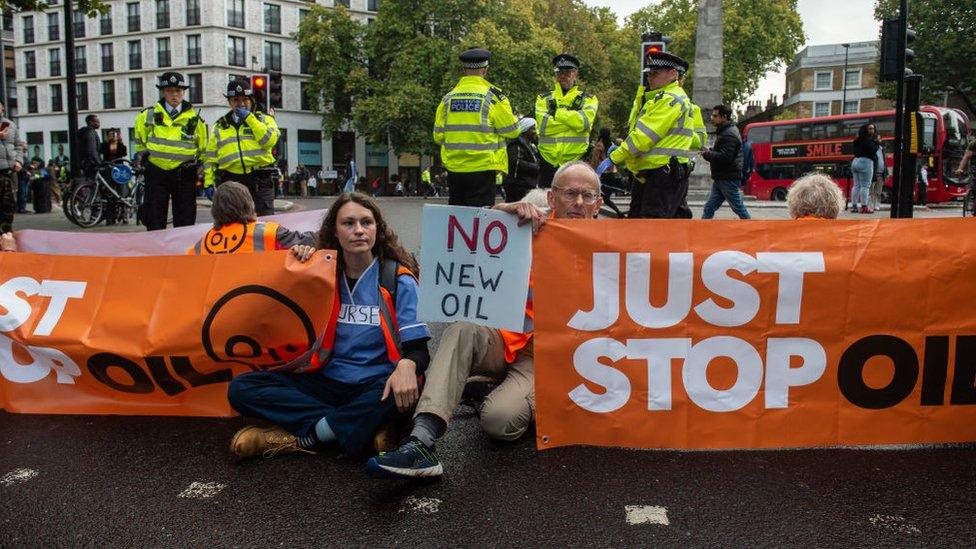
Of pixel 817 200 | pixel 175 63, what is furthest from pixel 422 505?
pixel 175 63

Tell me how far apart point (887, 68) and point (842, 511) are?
920cm

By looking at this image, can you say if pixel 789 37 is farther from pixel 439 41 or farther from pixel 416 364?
pixel 416 364

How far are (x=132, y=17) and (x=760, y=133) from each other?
1780 inches

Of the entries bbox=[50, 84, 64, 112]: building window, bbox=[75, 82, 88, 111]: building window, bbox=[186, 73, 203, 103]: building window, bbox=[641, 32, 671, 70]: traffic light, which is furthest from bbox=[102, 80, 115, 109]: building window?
bbox=[641, 32, 671, 70]: traffic light

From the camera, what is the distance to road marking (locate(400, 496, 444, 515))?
3.18m

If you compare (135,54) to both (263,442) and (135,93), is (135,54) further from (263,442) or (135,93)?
(263,442)

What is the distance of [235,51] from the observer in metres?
57.8

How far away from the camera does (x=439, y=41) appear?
48625 mm

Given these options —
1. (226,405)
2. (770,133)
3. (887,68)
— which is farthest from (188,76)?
(226,405)

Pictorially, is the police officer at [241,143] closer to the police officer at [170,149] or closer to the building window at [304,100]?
the police officer at [170,149]

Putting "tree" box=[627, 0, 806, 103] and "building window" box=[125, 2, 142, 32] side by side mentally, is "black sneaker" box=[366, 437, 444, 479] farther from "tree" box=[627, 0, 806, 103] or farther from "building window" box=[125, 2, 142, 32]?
"building window" box=[125, 2, 142, 32]

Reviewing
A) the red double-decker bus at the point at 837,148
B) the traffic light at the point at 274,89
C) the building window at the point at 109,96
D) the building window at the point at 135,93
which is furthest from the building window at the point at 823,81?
the traffic light at the point at 274,89

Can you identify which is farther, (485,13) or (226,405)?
(485,13)

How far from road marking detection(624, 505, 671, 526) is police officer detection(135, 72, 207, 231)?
24.4ft
